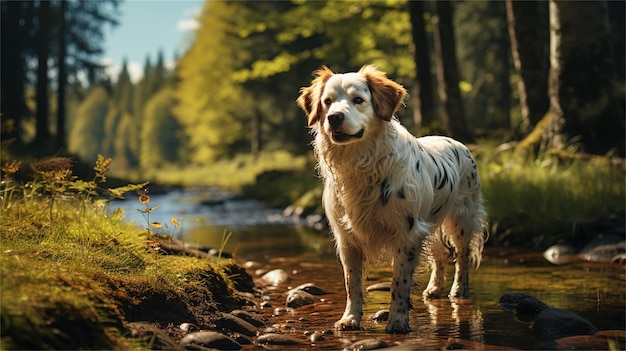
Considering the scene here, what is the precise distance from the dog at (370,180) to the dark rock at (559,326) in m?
0.97

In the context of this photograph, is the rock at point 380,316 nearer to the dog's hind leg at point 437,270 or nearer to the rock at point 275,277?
the dog's hind leg at point 437,270

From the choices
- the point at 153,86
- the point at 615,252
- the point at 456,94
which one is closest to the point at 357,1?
the point at 456,94

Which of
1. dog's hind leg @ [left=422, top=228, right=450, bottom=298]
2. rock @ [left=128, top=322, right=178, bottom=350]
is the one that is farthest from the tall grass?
rock @ [left=128, top=322, right=178, bottom=350]

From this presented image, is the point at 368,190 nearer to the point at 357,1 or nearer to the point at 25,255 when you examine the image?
the point at 25,255

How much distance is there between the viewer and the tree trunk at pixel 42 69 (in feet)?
96.1

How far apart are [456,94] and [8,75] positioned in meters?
18.8

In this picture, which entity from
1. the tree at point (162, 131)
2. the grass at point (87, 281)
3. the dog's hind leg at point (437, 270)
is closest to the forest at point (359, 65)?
the grass at point (87, 281)

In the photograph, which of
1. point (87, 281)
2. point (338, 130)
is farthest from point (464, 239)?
point (87, 281)

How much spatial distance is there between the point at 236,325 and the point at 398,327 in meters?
1.22

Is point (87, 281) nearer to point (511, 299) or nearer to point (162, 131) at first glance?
point (511, 299)

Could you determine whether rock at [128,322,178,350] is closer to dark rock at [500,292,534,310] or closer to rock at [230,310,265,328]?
rock at [230,310,265,328]

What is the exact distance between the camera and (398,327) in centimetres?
552

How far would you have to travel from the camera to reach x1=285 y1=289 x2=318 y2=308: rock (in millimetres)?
6637

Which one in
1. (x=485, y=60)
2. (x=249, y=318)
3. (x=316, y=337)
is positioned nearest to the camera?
(x=316, y=337)
